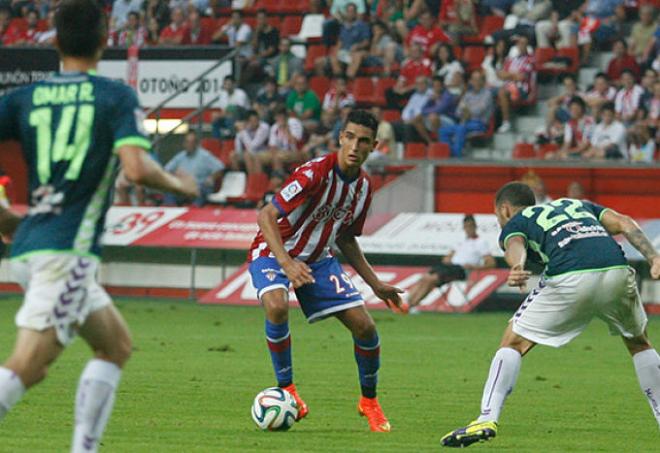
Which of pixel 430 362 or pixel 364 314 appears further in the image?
pixel 430 362

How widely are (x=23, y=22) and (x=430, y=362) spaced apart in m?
21.1

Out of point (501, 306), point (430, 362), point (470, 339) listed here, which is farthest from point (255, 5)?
point (430, 362)

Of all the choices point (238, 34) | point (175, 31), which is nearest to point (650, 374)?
point (238, 34)

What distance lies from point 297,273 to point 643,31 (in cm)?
1810

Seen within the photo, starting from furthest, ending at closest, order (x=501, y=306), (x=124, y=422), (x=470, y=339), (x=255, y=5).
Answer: (x=255, y=5)
(x=501, y=306)
(x=470, y=339)
(x=124, y=422)

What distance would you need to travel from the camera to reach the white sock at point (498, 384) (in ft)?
31.1

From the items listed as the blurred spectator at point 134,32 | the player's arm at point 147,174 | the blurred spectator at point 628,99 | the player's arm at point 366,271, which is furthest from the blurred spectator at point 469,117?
the player's arm at point 147,174

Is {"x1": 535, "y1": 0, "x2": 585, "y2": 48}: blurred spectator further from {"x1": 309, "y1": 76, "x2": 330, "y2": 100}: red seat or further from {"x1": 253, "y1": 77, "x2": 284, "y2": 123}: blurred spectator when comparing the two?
{"x1": 253, "y1": 77, "x2": 284, "y2": 123}: blurred spectator

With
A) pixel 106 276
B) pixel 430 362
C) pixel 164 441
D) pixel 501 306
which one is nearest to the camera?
pixel 164 441

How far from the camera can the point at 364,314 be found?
10.6 meters

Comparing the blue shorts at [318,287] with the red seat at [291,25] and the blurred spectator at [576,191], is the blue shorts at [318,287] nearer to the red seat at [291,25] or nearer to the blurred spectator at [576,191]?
the blurred spectator at [576,191]

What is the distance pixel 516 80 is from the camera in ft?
87.9

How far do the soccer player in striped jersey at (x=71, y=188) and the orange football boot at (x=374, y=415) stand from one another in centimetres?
384

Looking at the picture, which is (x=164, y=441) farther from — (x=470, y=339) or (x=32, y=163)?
(x=470, y=339)
